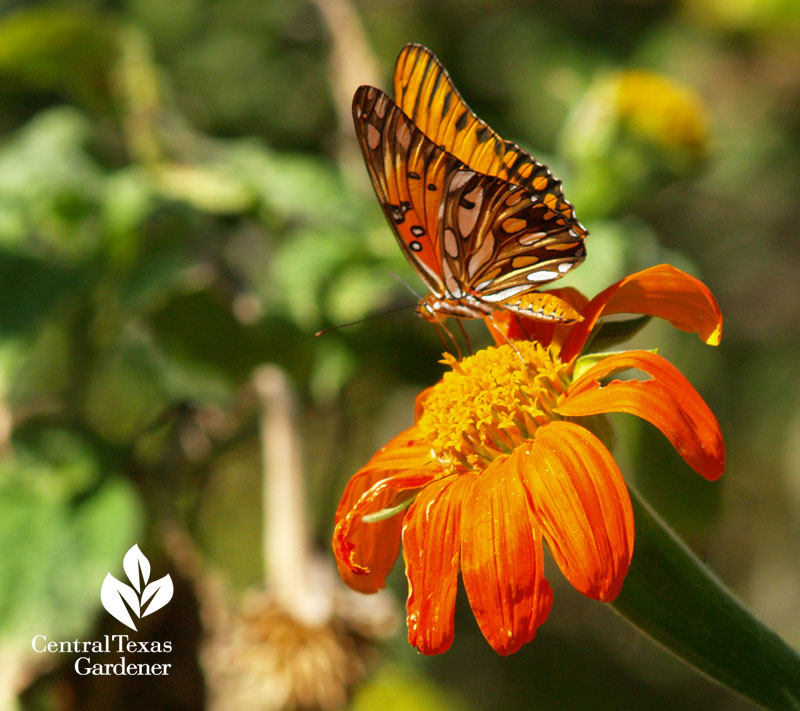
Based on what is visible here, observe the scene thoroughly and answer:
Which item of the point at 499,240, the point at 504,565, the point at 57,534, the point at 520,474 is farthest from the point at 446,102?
the point at 57,534

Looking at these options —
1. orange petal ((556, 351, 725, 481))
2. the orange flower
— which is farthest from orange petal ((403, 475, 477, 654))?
orange petal ((556, 351, 725, 481))

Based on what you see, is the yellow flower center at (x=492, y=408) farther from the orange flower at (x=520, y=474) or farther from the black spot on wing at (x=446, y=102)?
the black spot on wing at (x=446, y=102)

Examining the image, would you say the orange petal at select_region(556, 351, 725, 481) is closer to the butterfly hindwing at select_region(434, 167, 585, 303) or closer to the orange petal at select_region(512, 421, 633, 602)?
the orange petal at select_region(512, 421, 633, 602)

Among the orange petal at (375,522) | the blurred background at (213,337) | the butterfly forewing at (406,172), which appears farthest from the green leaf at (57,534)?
the butterfly forewing at (406,172)

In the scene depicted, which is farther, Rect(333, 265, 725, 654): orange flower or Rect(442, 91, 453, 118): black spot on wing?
Rect(442, 91, 453, 118): black spot on wing

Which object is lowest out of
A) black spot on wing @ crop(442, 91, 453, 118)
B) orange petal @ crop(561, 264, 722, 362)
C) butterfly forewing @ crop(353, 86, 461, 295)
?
orange petal @ crop(561, 264, 722, 362)

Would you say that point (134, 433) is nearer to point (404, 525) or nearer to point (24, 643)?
point (24, 643)

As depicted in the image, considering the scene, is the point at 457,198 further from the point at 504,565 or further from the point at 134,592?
the point at 134,592
